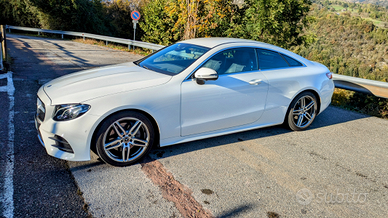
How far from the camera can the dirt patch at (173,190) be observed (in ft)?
9.25

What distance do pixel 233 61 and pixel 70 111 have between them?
2.39 metres

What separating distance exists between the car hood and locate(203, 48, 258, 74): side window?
77cm

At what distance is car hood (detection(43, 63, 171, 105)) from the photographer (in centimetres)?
343

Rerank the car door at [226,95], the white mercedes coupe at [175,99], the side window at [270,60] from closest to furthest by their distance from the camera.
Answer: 1. the white mercedes coupe at [175,99]
2. the car door at [226,95]
3. the side window at [270,60]

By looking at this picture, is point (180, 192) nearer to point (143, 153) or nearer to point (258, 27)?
point (143, 153)

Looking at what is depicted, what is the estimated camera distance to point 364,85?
22.2 ft

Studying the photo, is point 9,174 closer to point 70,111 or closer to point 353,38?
point 70,111

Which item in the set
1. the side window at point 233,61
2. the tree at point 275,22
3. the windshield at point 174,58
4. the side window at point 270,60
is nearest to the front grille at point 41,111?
the windshield at point 174,58

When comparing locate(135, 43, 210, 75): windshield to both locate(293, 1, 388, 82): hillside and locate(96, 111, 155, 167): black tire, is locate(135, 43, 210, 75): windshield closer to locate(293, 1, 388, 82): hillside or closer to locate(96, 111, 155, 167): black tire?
locate(96, 111, 155, 167): black tire

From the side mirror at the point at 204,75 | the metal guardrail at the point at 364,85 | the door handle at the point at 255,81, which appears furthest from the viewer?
the metal guardrail at the point at 364,85

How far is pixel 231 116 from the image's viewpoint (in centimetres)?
428

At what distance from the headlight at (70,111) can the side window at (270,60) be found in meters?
2.76

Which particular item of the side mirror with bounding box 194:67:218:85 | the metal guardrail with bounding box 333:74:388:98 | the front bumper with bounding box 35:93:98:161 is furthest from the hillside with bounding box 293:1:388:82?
the front bumper with bounding box 35:93:98:161

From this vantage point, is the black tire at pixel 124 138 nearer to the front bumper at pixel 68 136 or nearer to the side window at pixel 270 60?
the front bumper at pixel 68 136
